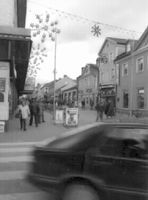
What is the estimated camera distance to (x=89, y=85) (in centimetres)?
5591

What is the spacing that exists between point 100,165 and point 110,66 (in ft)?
127

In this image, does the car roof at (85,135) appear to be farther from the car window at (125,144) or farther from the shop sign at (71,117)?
the shop sign at (71,117)

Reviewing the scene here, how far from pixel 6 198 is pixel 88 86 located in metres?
51.8

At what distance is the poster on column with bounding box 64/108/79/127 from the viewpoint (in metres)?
17.8

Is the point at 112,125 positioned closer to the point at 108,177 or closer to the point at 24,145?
the point at 108,177

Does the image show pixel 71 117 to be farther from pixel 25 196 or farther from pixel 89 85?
pixel 89 85

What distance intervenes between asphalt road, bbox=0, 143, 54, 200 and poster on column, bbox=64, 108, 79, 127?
25.7 feet

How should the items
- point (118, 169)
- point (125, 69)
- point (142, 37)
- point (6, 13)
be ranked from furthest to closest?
point (125, 69)
point (142, 37)
point (6, 13)
point (118, 169)

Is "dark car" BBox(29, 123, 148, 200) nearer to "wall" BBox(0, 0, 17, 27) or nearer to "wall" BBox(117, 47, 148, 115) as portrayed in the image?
"wall" BBox(0, 0, 17, 27)

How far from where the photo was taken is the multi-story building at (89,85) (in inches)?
2052

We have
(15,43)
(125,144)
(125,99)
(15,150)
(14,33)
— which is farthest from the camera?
(125,99)

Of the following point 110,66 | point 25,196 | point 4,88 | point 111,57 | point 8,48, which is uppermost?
point 111,57

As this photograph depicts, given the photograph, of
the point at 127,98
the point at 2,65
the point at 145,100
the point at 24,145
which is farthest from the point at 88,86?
the point at 24,145

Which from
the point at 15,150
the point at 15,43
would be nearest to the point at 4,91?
the point at 15,43
